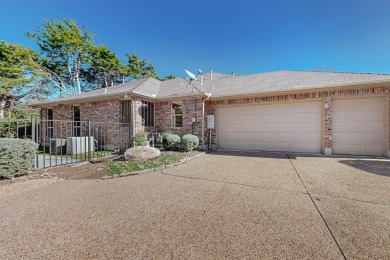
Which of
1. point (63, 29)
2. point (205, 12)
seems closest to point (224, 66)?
point (205, 12)

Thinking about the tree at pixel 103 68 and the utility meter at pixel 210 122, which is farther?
the tree at pixel 103 68

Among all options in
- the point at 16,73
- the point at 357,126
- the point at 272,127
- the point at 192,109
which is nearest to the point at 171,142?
the point at 192,109

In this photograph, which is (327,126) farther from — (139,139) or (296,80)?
(139,139)

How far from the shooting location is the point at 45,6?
40.9ft

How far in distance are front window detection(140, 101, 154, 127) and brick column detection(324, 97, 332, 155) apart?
343 inches

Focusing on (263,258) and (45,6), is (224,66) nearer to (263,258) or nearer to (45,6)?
(45,6)

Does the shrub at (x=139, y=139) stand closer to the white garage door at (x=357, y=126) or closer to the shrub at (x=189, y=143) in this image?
Result: the shrub at (x=189, y=143)

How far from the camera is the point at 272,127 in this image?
8195mm

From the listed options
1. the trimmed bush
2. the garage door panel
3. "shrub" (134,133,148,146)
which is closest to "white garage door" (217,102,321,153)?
the garage door panel

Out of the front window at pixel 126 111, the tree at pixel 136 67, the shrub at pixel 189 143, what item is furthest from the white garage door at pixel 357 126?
the tree at pixel 136 67

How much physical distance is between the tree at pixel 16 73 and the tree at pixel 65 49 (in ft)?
5.84

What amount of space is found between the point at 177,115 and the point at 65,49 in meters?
19.1

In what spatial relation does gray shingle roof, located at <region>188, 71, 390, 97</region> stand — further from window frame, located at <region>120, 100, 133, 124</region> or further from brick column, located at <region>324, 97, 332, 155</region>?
window frame, located at <region>120, 100, 133, 124</region>

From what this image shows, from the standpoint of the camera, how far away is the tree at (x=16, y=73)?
15.4 meters
